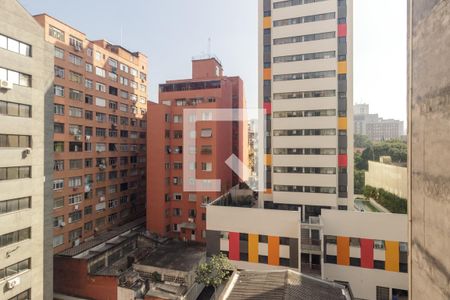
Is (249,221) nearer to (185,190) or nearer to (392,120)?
(185,190)

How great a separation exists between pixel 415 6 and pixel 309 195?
17.3 meters

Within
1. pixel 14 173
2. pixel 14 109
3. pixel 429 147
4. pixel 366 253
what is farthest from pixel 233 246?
pixel 14 109

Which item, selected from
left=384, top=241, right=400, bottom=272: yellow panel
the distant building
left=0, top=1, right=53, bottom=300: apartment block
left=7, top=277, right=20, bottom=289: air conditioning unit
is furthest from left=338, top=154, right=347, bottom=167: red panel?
the distant building

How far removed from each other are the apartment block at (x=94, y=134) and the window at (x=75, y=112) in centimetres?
10

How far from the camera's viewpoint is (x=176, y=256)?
24.3m

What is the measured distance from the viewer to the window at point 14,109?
14359 millimetres

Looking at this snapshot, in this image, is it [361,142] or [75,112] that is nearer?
[75,112]

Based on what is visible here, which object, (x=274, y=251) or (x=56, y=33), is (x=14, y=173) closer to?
(x=56, y=33)

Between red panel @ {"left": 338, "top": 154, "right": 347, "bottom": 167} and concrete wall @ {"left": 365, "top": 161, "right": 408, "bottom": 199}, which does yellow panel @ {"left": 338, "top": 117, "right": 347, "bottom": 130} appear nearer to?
red panel @ {"left": 338, "top": 154, "right": 347, "bottom": 167}

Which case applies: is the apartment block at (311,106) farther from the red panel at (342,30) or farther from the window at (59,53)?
the window at (59,53)

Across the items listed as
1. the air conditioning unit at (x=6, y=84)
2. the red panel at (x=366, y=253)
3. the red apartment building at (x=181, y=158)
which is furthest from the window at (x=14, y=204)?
the red panel at (x=366, y=253)

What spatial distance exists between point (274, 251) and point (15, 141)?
728 inches

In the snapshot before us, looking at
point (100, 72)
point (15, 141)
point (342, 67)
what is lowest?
point (15, 141)

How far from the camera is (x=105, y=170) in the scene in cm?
3019
